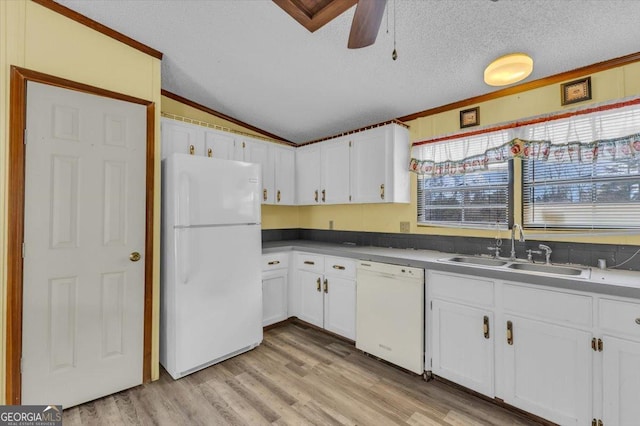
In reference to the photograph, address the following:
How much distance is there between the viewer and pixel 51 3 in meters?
1.95

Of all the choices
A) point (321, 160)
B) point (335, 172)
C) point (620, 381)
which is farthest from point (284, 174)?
point (620, 381)

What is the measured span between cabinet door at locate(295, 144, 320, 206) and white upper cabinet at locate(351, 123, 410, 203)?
0.56 m

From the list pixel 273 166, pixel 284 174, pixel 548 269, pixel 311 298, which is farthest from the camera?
pixel 284 174

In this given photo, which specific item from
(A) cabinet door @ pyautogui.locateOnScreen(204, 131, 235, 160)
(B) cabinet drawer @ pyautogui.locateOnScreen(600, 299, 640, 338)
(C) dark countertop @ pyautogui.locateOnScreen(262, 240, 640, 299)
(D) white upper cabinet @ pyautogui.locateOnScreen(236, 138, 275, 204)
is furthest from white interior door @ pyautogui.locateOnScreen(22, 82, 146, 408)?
(B) cabinet drawer @ pyautogui.locateOnScreen(600, 299, 640, 338)

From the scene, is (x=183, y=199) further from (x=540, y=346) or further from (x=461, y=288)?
(x=540, y=346)

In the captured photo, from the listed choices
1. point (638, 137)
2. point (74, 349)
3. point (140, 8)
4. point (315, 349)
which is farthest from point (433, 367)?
point (140, 8)

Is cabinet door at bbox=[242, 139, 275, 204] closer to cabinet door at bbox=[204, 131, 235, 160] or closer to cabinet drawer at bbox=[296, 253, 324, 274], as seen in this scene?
cabinet door at bbox=[204, 131, 235, 160]

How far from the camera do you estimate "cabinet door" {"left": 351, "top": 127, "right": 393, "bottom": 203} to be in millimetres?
2936

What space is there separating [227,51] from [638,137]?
9.66 feet

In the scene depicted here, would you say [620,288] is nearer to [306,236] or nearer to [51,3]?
[306,236]

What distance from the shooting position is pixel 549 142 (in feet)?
7.34

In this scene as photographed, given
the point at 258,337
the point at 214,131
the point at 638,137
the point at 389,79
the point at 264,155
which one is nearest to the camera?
the point at 638,137

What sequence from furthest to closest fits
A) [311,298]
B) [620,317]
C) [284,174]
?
[284,174]
[311,298]
[620,317]

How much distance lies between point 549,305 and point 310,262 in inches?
82.6
